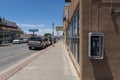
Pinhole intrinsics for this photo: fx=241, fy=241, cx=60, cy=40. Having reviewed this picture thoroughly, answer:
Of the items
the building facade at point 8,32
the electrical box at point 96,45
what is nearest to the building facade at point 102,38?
the electrical box at point 96,45

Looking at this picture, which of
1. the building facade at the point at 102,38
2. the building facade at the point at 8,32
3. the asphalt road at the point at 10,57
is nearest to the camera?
the building facade at the point at 102,38

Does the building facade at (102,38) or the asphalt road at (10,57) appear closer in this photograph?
the building facade at (102,38)

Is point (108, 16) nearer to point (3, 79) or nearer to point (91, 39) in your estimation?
point (91, 39)

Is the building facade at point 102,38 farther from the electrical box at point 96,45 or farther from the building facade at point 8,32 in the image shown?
the building facade at point 8,32

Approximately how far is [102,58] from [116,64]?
0.57m

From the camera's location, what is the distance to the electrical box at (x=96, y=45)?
860 centimetres

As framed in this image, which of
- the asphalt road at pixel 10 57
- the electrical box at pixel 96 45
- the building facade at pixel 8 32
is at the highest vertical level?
the building facade at pixel 8 32

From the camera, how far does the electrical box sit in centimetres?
860

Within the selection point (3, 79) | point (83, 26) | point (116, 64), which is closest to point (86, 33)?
point (83, 26)

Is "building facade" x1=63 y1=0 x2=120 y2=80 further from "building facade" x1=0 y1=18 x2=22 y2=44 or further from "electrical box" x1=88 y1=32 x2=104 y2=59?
"building facade" x1=0 y1=18 x2=22 y2=44

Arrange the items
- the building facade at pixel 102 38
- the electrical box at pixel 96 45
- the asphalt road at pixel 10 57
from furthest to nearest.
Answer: the asphalt road at pixel 10 57
the building facade at pixel 102 38
the electrical box at pixel 96 45

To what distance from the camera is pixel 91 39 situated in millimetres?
8656

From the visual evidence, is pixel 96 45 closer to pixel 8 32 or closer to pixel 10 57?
pixel 10 57

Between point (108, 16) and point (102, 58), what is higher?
point (108, 16)
